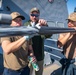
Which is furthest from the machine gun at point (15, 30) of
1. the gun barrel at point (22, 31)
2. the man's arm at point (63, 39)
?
the man's arm at point (63, 39)

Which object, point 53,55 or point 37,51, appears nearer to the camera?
point 37,51

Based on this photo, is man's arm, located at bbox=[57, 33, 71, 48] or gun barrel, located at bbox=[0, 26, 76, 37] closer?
gun barrel, located at bbox=[0, 26, 76, 37]

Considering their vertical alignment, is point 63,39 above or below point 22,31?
below

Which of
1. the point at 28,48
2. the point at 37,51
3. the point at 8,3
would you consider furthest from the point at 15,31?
the point at 8,3

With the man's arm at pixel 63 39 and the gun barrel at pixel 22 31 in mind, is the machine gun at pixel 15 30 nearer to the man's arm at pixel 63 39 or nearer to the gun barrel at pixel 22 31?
the gun barrel at pixel 22 31

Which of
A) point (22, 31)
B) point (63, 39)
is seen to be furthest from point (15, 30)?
point (63, 39)

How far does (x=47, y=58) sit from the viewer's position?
4.99 m

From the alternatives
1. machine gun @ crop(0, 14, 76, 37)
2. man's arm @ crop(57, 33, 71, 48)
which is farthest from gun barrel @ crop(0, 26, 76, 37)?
man's arm @ crop(57, 33, 71, 48)

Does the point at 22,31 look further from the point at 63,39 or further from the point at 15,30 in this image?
the point at 63,39

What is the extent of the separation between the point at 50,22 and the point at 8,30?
15.4 metres

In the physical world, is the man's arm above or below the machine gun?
below

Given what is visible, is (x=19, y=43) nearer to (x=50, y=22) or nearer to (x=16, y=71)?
(x=16, y=71)

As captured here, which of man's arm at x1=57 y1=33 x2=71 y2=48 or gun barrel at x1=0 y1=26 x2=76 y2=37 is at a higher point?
gun barrel at x1=0 y1=26 x2=76 y2=37

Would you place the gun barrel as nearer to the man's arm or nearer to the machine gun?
the machine gun
